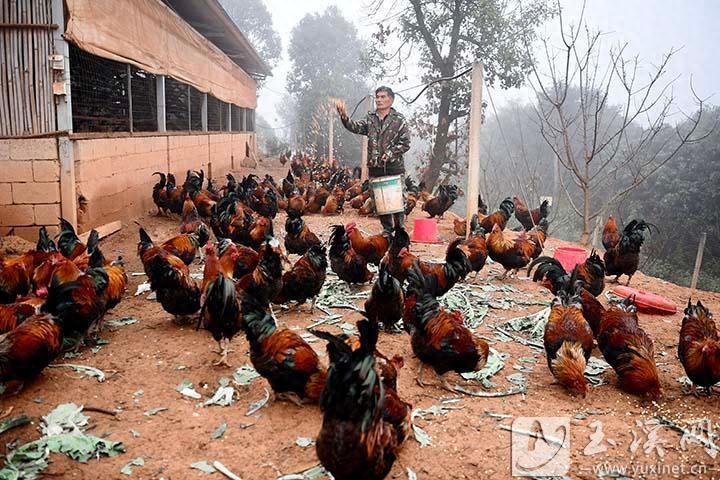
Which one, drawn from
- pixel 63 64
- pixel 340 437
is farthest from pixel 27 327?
pixel 63 64

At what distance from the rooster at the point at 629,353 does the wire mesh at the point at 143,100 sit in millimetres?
10065

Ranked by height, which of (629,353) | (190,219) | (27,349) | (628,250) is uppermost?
(190,219)

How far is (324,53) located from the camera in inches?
1458

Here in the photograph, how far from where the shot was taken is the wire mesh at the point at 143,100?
10633 mm

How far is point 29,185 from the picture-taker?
7055mm

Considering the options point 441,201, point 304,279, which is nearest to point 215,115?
point 441,201

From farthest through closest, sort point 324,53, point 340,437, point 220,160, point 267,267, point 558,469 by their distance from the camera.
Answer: point 324,53 → point 220,160 → point 267,267 → point 558,469 → point 340,437

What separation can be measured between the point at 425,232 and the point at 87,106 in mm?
6683

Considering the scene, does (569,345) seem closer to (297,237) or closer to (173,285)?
(173,285)

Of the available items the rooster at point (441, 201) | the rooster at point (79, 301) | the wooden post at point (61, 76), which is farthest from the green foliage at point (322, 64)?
the rooster at point (79, 301)

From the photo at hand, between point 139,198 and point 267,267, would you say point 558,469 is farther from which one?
point 139,198

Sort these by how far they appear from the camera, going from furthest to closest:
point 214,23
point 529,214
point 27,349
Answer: point 214,23 < point 529,214 < point 27,349

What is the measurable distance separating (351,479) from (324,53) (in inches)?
1491

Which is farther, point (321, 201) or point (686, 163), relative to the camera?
point (686, 163)
